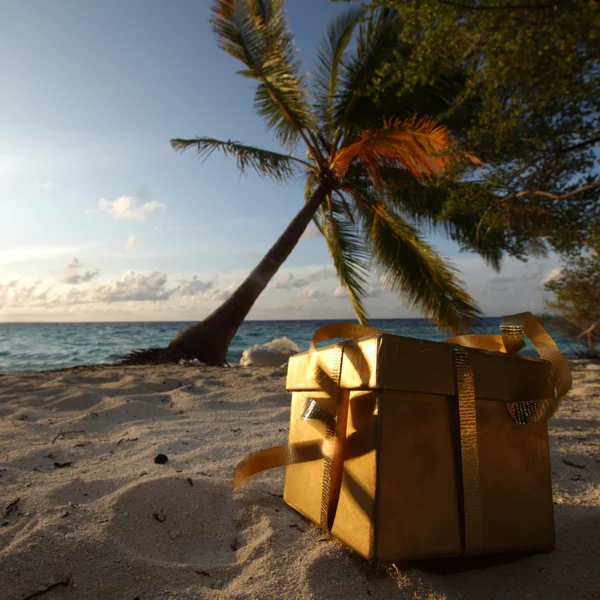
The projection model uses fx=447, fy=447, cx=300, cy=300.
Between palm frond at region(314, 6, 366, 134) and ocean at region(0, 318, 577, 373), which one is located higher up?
palm frond at region(314, 6, 366, 134)

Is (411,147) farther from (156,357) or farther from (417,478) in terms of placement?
(417,478)

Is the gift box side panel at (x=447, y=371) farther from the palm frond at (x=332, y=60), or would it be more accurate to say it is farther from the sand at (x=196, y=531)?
the palm frond at (x=332, y=60)

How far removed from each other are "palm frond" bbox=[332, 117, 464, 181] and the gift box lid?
17.0 ft

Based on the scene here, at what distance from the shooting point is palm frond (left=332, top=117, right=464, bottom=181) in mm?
5914

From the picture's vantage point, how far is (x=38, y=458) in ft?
6.10

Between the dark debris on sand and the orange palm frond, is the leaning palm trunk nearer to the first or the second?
the dark debris on sand

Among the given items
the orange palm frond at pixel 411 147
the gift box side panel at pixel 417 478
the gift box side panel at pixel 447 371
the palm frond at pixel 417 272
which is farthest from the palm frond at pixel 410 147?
the gift box side panel at pixel 417 478

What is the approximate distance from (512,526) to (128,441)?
1691mm

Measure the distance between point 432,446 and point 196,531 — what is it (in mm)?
699

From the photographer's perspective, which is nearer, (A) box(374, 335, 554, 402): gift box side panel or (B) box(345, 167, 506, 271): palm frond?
(A) box(374, 335, 554, 402): gift box side panel

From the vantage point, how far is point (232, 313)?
6758 millimetres

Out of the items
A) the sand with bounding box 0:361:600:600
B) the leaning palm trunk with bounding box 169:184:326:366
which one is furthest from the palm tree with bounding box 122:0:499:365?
the sand with bounding box 0:361:600:600

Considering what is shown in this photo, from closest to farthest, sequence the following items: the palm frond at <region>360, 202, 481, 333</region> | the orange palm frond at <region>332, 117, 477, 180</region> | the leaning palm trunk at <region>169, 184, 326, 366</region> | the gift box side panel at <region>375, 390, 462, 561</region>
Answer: the gift box side panel at <region>375, 390, 462, 561</region>
the orange palm frond at <region>332, 117, 477, 180</region>
the leaning palm trunk at <region>169, 184, 326, 366</region>
the palm frond at <region>360, 202, 481, 333</region>

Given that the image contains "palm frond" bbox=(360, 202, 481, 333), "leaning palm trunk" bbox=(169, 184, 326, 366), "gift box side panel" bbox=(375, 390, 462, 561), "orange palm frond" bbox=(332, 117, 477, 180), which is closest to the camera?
"gift box side panel" bbox=(375, 390, 462, 561)
